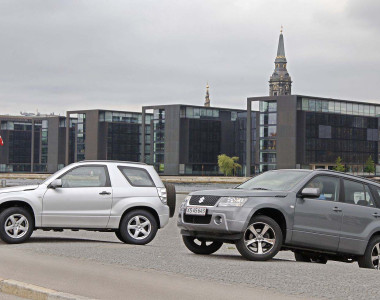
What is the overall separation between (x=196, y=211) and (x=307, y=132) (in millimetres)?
108287

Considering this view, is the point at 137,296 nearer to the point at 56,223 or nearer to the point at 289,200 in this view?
the point at 289,200

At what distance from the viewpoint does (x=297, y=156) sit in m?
118

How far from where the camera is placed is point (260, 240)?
37.5 ft

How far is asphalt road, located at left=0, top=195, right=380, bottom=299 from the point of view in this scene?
28.2ft

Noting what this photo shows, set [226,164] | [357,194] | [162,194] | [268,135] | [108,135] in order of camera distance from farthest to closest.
Result: [108,135]
[226,164]
[268,135]
[162,194]
[357,194]

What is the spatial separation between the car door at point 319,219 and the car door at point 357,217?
0.55 ft

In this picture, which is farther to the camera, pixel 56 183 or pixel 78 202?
pixel 78 202

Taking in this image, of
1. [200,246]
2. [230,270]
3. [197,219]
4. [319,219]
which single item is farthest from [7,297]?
[319,219]

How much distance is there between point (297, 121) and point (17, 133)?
84042 millimetres

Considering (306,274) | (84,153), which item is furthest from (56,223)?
(84,153)

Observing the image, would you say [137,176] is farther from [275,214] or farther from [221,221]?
[275,214]

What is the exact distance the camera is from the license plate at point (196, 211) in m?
11.8

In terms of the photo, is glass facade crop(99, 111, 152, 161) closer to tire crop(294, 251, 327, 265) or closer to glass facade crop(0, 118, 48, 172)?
glass facade crop(0, 118, 48, 172)

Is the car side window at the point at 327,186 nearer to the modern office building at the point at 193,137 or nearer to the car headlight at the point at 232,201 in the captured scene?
the car headlight at the point at 232,201
